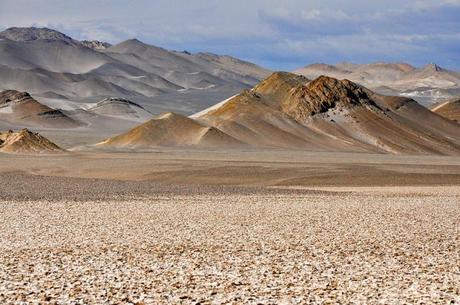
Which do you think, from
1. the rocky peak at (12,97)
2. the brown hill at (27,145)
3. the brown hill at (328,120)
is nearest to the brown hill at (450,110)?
the brown hill at (328,120)

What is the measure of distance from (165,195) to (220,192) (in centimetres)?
352

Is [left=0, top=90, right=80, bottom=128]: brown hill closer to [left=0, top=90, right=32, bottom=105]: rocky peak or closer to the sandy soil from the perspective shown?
[left=0, top=90, right=32, bottom=105]: rocky peak

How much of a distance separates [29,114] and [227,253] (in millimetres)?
155861

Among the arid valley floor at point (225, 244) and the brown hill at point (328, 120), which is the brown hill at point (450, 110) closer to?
the brown hill at point (328, 120)

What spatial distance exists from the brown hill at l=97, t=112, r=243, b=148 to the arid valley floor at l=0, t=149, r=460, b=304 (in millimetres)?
53537

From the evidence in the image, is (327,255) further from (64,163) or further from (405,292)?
(64,163)

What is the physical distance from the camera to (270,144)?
321 ft

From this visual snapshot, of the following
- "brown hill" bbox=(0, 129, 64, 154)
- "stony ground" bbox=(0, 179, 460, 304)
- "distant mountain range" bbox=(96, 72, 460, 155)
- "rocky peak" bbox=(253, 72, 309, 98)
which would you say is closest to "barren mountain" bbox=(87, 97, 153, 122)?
"rocky peak" bbox=(253, 72, 309, 98)

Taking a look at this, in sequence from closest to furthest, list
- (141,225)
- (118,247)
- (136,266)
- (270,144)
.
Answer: (136,266) < (118,247) < (141,225) < (270,144)

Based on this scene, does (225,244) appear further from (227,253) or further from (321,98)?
(321,98)

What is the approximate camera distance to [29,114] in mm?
165750

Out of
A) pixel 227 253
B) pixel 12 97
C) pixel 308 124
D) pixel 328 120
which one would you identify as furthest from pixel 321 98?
pixel 227 253

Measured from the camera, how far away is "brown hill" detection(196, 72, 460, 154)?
102m

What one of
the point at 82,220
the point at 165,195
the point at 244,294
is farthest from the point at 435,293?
the point at 165,195
